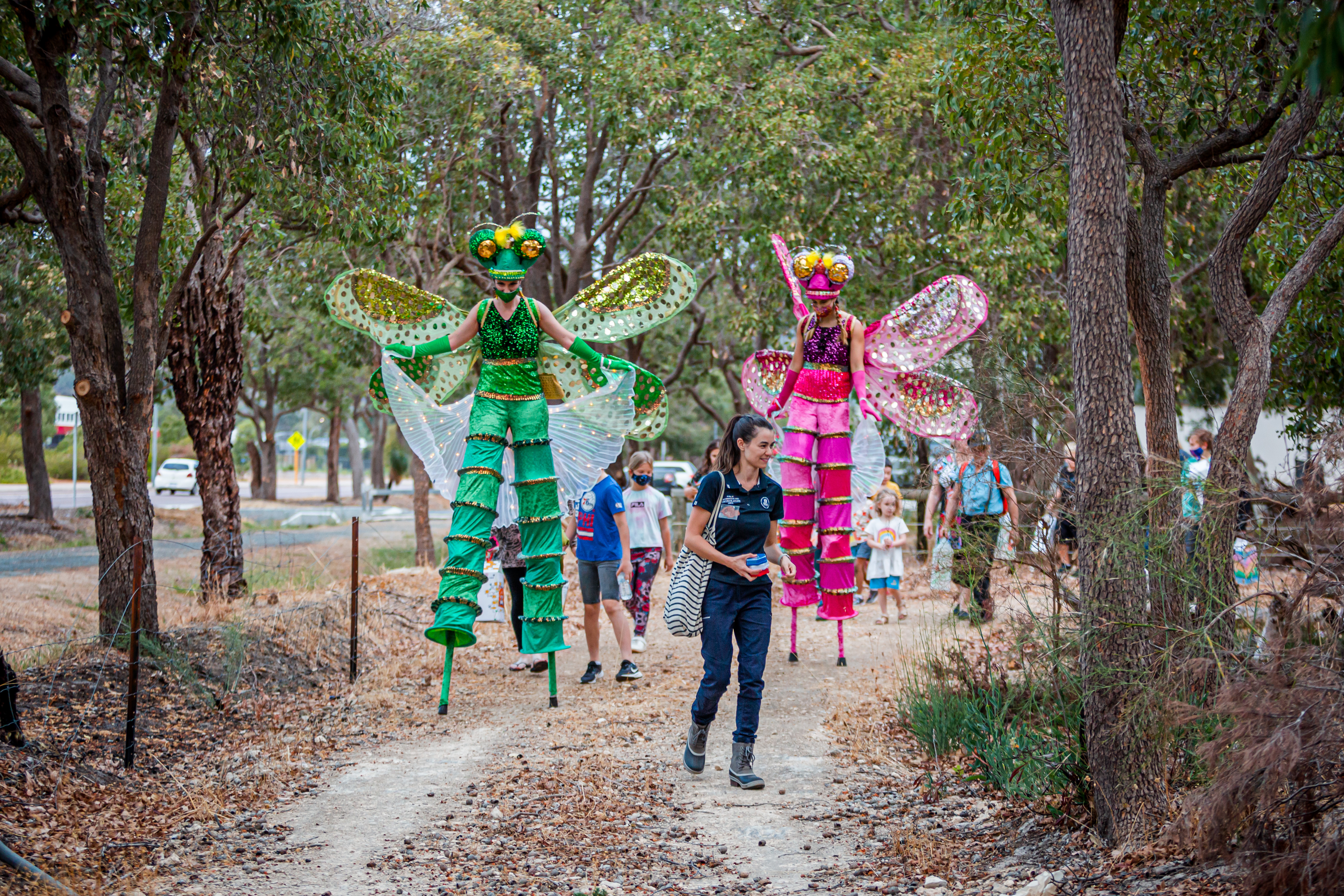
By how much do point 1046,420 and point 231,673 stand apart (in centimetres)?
487

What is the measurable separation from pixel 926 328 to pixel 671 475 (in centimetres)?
2250

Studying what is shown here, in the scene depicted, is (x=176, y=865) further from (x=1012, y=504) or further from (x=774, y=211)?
(x=774, y=211)

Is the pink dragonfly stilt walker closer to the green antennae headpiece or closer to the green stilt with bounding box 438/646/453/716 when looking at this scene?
→ the green antennae headpiece

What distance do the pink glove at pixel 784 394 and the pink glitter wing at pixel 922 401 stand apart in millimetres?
596

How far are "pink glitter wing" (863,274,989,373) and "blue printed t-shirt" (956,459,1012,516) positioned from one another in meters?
1.09

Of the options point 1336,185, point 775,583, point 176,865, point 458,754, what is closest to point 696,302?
point 775,583

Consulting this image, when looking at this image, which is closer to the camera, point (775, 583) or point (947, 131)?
point (947, 131)

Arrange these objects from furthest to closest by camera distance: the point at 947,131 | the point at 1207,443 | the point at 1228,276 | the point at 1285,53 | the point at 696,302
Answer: the point at 696,302, the point at 1207,443, the point at 947,131, the point at 1285,53, the point at 1228,276

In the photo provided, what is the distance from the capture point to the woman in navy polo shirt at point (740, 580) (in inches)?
190

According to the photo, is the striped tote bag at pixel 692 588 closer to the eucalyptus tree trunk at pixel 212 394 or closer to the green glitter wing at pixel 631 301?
the green glitter wing at pixel 631 301

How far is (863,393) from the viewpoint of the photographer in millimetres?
7805

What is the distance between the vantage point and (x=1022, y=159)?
679 centimetres

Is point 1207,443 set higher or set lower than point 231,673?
higher

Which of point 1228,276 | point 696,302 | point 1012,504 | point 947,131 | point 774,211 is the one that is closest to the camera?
point 1012,504
